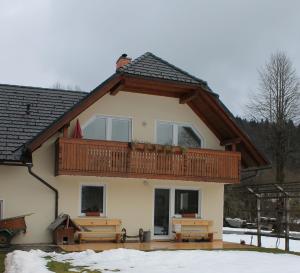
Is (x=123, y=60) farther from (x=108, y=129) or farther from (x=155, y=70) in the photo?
(x=108, y=129)

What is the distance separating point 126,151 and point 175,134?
2.55 metres

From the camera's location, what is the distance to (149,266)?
1155 cm

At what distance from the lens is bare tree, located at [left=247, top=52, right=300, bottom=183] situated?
33.4 m

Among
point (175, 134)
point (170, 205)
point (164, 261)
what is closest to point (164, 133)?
point (175, 134)

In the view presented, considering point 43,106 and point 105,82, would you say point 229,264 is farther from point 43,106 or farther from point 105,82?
point 43,106

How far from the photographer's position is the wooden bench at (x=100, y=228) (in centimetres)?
1622

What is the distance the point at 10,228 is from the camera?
15.1 meters

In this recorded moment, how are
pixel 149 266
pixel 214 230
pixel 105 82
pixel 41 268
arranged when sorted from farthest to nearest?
pixel 214 230
pixel 105 82
pixel 149 266
pixel 41 268

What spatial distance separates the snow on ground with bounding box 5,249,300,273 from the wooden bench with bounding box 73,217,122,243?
2.80 metres

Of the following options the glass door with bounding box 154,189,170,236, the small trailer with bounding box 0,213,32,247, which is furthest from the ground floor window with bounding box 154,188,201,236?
the small trailer with bounding box 0,213,32,247

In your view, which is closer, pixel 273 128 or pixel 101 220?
pixel 101 220

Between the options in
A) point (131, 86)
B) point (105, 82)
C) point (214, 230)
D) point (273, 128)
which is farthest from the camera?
point (273, 128)

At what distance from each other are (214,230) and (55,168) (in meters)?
6.18

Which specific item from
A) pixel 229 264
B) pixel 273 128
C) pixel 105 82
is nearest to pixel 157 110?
pixel 105 82
